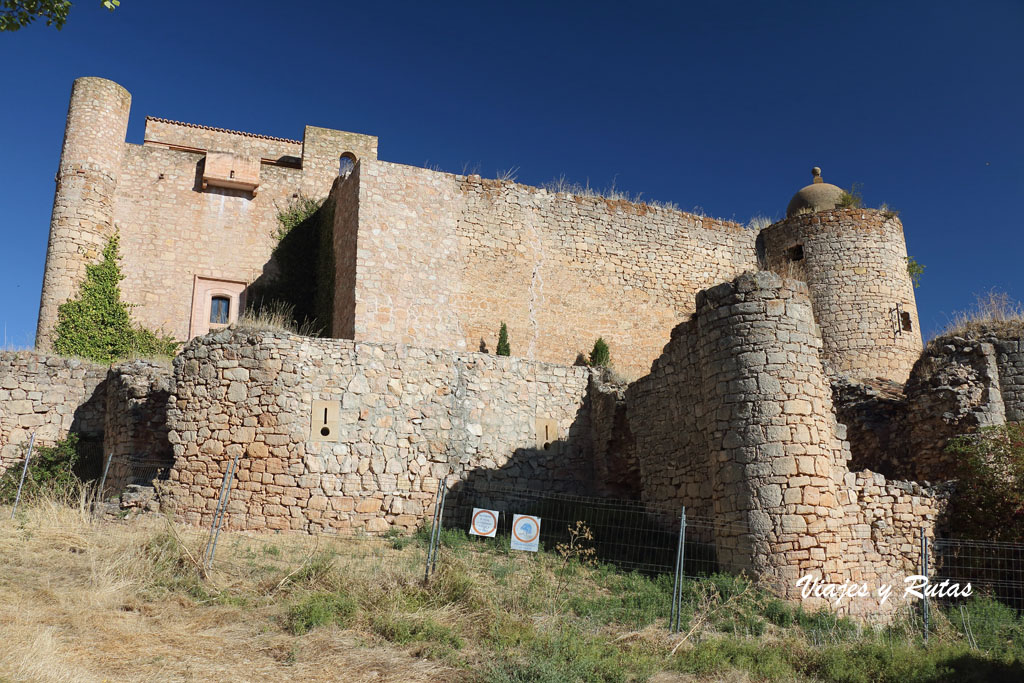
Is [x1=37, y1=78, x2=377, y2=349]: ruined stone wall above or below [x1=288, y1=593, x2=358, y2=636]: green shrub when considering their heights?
above

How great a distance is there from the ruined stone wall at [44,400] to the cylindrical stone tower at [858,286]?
1696 cm

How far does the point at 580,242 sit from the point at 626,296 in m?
1.93

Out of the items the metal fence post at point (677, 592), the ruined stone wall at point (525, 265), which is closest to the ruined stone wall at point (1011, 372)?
the metal fence post at point (677, 592)

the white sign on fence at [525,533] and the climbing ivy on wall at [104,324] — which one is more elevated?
the climbing ivy on wall at [104,324]

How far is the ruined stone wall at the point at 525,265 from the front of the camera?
18656 mm

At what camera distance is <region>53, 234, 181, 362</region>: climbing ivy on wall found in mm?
18844

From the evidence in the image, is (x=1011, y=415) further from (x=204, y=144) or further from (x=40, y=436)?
(x=204, y=144)

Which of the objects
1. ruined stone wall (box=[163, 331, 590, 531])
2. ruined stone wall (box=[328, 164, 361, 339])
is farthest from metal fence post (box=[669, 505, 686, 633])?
ruined stone wall (box=[328, 164, 361, 339])

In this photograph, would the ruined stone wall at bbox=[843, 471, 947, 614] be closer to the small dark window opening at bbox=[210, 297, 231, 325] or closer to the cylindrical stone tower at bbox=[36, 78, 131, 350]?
the small dark window opening at bbox=[210, 297, 231, 325]

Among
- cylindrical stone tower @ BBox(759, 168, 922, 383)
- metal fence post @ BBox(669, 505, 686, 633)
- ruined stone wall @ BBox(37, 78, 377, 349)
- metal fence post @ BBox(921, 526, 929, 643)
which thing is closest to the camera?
metal fence post @ BBox(669, 505, 686, 633)

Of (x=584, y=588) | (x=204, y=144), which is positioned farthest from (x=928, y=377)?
(x=204, y=144)

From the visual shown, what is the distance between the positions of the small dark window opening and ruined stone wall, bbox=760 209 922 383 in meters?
15.3

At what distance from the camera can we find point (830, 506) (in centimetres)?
1007

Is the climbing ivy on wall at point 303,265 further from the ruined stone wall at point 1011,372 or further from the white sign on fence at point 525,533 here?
the ruined stone wall at point 1011,372
